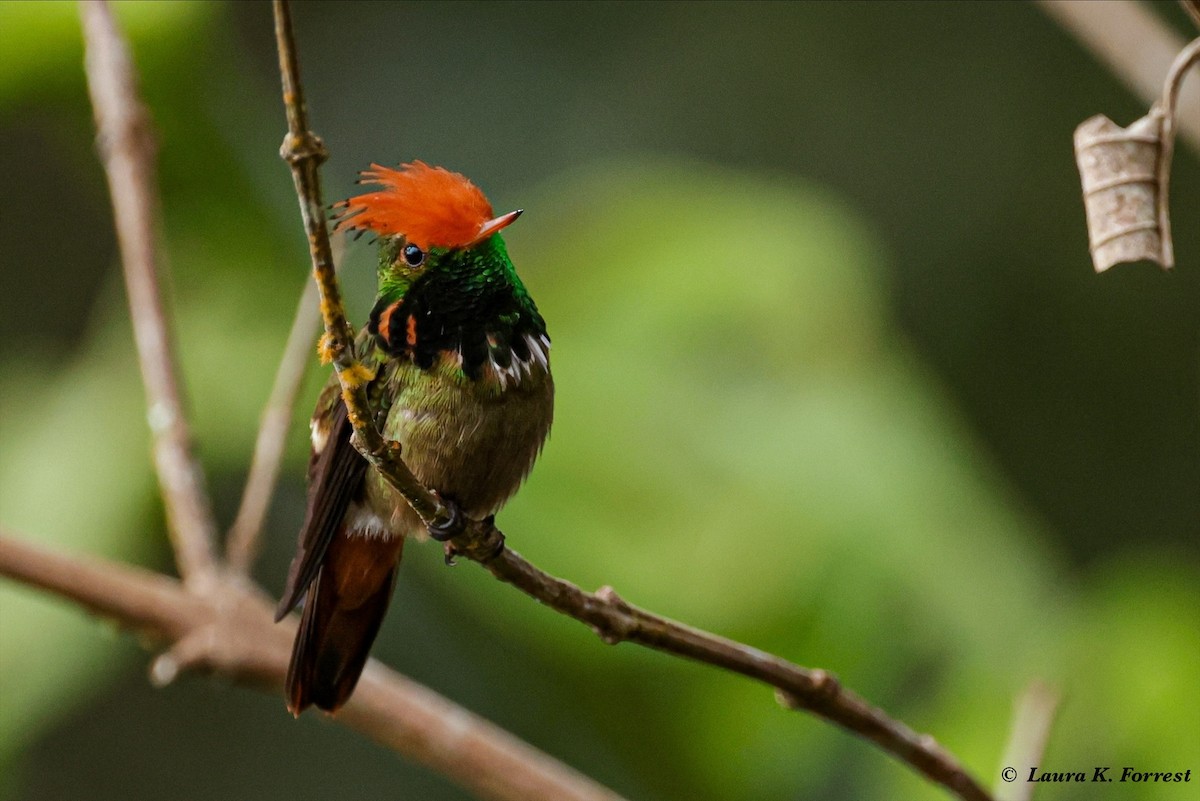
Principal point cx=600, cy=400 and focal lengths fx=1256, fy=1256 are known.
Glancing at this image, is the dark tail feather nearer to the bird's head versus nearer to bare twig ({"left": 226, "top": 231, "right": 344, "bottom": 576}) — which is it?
bare twig ({"left": 226, "top": 231, "right": 344, "bottom": 576})

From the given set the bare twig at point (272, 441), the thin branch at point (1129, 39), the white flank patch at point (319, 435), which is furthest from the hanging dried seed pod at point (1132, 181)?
the bare twig at point (272, 441)

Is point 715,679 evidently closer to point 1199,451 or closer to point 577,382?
point 577,382

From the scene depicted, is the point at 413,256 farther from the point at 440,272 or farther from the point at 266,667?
the point at 266,667

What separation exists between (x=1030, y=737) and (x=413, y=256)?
3.04ft

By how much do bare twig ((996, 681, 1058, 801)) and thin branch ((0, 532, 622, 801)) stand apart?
0.52 metres

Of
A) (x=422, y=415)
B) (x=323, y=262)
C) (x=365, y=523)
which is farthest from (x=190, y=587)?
(x=323, y=262)

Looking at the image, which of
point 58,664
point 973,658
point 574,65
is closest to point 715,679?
point 973,658

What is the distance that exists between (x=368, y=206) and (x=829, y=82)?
3527mm

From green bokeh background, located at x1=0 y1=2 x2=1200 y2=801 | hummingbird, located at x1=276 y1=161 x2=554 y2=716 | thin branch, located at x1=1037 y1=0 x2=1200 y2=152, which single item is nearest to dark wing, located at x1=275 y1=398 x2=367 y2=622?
hummingbird, located at x1=276 y1=161 x2=554 y2=716

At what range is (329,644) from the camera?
1684 millimetres

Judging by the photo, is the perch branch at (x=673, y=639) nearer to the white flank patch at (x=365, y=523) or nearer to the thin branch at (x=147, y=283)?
the white flank patch at (x=365, y=523)

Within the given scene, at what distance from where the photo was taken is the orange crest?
136 centimetres

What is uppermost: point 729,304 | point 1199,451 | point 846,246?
point 1199,451

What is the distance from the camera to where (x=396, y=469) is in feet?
3.74
